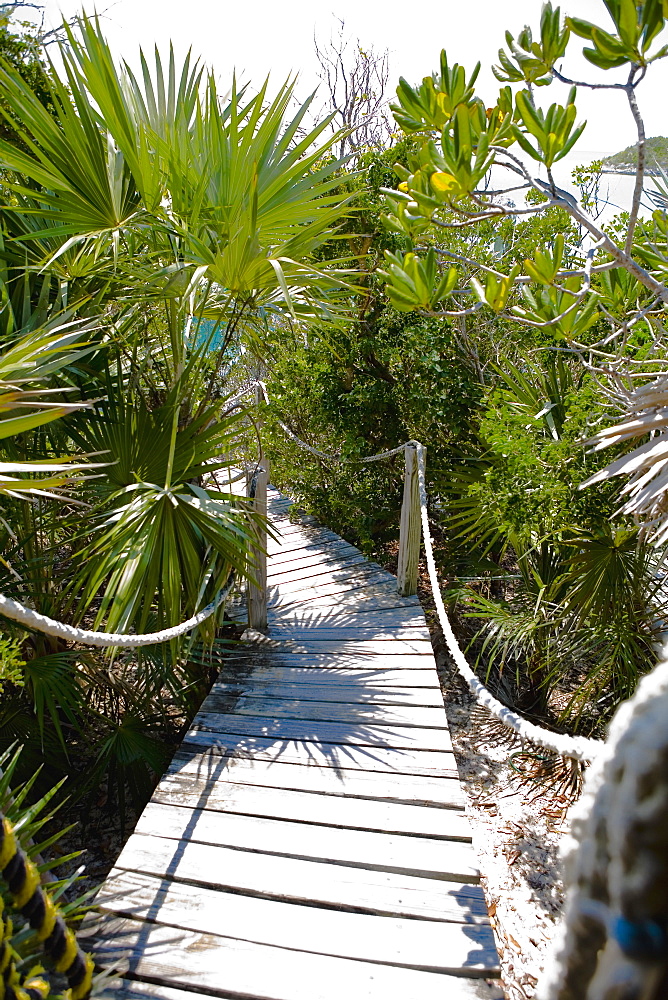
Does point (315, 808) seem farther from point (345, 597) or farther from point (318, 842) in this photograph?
point (345, 597)

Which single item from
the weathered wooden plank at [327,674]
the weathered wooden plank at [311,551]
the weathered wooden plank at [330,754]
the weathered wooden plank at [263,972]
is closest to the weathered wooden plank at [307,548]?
the weathered wooden plank at [311,551]

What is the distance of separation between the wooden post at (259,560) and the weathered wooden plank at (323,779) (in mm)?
969

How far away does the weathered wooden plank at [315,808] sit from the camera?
2.33 m

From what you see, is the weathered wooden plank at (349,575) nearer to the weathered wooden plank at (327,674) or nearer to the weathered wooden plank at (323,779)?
the weathered wooden plank at (327,674)

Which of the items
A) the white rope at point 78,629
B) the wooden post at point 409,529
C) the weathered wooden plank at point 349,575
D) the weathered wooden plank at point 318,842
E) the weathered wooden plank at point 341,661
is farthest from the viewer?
the weathered wooden plank at point 349,575

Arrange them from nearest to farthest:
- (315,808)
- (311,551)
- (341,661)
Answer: (315,808) → (341,661) → (311,551)

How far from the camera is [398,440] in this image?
5.12m

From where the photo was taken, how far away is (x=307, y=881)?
211 cm

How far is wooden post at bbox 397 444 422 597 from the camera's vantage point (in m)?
3.98

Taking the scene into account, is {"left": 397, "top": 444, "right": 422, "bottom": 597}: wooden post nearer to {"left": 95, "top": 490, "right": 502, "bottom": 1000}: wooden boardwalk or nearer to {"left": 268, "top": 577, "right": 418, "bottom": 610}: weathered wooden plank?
{"left": 268, "top": 577, "right": 418, "bottom": 610}: weathered wooden plank

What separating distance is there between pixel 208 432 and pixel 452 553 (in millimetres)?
2463

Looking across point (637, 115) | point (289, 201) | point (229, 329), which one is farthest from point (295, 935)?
point (289, 201)

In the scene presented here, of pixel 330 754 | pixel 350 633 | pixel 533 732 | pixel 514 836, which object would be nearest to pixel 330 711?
pixel 330 754

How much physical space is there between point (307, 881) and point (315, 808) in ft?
1.08
